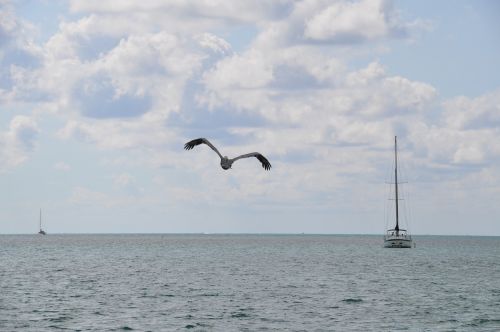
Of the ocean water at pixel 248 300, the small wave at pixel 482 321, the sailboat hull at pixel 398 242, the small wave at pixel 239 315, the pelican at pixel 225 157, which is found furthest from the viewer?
the sailboat hull at pixel 398 242

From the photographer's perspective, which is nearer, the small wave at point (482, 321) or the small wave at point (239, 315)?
the small wave at point (482, 321)

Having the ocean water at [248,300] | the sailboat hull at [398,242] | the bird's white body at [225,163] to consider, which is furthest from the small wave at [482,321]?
the sailboat hull at [398,242]

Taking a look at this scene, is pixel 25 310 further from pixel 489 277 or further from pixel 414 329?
pixel 489 277

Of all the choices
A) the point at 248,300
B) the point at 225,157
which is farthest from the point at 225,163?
the point at 248,300

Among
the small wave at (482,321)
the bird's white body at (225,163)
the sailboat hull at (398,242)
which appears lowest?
the small wave at (482,321)

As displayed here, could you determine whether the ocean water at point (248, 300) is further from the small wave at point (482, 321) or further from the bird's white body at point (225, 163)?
the bird's white body at point (225, 163)

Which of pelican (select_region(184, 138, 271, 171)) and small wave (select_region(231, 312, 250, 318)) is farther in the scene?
small wave (select_region(231, 312, 250, 318))

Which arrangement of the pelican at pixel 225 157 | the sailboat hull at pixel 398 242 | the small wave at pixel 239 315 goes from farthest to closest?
the sailboat hull at pixel 398 242, the small wave at pixel 239 315, the pelican at pixel 225 157

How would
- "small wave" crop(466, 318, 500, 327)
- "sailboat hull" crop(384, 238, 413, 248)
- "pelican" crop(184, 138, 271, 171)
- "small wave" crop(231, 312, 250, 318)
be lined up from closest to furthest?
"pelican" crop(184, 138, 271, 171), "small wave" crop(466, 318, 500, 327), "small wave" crop(231, 312, 250, 318), "sailboat hull" crop(384, 238, 413, 248)

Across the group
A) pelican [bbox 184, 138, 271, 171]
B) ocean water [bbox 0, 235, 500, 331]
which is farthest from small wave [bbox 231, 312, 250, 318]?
pelican [bbox 184, 138, 271, 171]

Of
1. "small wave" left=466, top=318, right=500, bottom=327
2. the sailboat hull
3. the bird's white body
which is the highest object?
the bird's white body

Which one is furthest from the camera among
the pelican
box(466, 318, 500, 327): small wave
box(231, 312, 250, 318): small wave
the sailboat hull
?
the sailboat hull

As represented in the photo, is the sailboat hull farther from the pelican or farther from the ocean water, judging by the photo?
the pelican

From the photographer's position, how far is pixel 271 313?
198 feet
